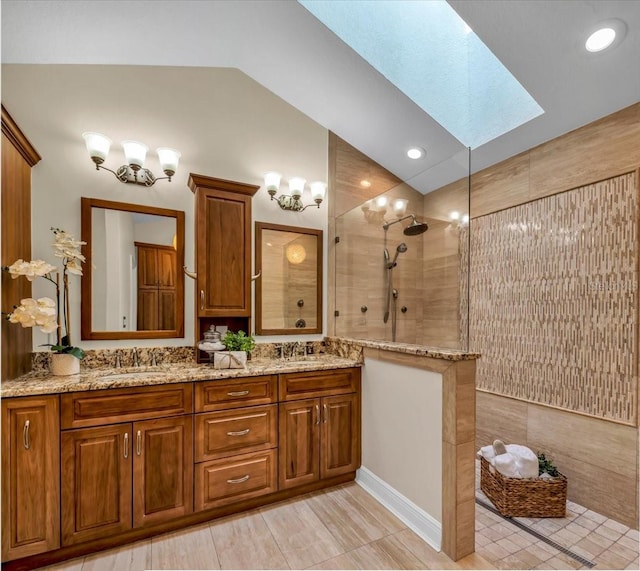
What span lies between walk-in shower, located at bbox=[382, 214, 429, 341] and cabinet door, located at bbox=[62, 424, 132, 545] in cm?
184

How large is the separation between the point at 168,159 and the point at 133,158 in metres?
0.21

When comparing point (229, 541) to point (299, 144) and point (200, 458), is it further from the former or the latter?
point (299, 144)

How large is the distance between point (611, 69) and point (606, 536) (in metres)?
2.56

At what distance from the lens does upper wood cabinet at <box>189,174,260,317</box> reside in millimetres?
2266

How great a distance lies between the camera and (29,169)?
2004mm

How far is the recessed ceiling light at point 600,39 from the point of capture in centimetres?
167

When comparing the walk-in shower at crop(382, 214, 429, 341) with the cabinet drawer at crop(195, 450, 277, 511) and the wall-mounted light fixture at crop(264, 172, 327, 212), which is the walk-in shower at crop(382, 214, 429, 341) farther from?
the cabinet drawer at crop(195, 450, 277, 511)

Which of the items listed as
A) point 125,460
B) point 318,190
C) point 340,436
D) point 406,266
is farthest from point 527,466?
point 318,190

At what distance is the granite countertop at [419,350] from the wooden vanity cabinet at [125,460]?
119cm

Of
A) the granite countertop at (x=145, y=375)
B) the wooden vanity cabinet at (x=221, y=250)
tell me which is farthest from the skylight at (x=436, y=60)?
the granite countertop at (x=145, y=375)

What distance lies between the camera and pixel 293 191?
2.78m

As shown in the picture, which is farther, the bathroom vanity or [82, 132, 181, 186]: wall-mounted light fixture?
[82, 132, 181, 186]: wall-mounted light fixture

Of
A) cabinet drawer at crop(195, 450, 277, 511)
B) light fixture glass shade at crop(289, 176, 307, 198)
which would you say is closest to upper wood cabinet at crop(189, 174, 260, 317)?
light fixture glass shade at crop(289, 176, 307, 198)

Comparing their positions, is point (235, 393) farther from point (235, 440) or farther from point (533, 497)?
point (533, 497)
